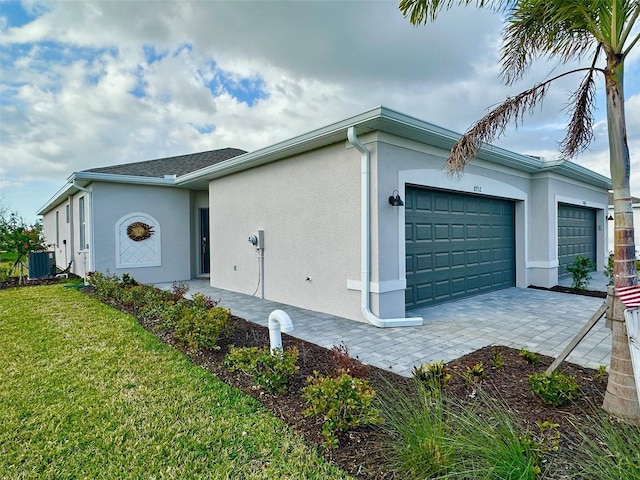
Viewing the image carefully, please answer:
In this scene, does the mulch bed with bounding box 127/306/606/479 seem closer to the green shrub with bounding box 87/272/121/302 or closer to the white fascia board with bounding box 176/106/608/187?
the white fascia board with bounding box 176/106/608/187

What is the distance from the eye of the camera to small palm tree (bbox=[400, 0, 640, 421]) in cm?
252

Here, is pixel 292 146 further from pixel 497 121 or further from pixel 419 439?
pixel 419 439

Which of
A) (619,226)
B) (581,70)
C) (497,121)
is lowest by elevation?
(619,226)

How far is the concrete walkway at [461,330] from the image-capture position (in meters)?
4.06

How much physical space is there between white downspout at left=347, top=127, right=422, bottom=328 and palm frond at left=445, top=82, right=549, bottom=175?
5.47 ft

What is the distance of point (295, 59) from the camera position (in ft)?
26.1

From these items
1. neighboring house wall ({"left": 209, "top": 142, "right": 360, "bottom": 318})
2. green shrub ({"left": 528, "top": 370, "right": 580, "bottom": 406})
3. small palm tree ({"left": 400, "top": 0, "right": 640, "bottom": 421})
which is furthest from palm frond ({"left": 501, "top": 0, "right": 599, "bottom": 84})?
green shrub ({"left": 528, "top": 370, "right": 580, "bottom": 406})

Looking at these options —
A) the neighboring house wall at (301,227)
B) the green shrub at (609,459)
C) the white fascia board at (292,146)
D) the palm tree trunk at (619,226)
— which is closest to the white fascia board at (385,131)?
the white fascia board at (292,146)

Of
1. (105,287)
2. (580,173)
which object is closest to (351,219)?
(105,287)

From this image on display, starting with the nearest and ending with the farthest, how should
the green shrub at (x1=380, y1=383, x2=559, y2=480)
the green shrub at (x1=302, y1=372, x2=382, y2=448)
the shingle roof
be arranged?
the green shrub at (x1=380, y1=383, x2=559, y2=480)
the green shrub at (x1=302, y1=372, x2=382, y2=448)
the shingle roof

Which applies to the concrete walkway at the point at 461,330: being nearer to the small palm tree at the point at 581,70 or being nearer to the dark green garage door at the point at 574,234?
the small palm tree at the point at 581,70

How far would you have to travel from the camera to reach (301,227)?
6.74 m

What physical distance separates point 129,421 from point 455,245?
20.7 ft

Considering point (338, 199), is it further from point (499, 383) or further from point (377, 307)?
point (499, 383)
